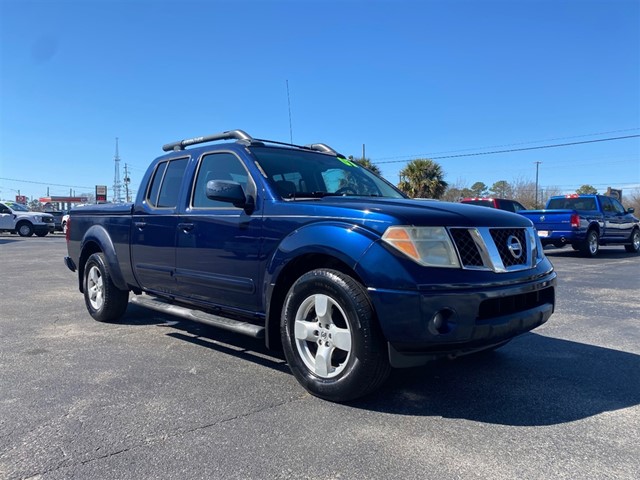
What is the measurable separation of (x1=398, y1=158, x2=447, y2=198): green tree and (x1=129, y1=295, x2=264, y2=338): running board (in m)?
25.0

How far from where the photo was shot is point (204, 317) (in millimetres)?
4441

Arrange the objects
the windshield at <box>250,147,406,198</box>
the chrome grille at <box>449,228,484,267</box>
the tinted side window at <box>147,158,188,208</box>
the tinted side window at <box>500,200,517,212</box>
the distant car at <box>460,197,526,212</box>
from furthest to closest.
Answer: the tinted side window at <box>500,200,517,212</box>, the distant car at <box>460,197,526,212</box>, the tinted side window at <box>147,158,188,208</box>, the windshield at <box>250,147,406,198</box>, the chrome grille at <box>449,228,484,267</box>

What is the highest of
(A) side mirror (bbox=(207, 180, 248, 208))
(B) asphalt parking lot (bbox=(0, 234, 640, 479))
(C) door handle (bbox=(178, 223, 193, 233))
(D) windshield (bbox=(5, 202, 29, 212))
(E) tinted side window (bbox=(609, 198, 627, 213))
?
(D) windshield (bbox=(5, 202, 29, 212))

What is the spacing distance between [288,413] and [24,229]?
3115cm

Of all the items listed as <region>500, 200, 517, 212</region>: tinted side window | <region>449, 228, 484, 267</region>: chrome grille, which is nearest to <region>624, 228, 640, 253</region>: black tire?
<region>500, 200, 517, 212</region>: tinted side window

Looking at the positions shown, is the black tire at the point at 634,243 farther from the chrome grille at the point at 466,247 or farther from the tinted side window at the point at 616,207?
the chrome grille at the point at 466,247

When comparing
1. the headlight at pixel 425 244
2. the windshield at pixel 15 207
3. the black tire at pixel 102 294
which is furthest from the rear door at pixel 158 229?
the windshield at pixel 15 207

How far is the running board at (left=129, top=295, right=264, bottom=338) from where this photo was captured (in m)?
4.01

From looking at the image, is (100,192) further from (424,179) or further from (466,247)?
(466,247)

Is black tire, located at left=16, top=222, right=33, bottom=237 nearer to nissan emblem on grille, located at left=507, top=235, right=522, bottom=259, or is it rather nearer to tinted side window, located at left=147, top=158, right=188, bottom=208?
tinted side window, located at left=147, top=158, right=188, bottom=208

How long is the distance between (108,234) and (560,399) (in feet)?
15.8

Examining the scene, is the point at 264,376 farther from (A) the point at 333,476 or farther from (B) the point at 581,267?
(B) the point at 581,267

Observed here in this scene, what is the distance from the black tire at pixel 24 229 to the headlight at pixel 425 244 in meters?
31.2

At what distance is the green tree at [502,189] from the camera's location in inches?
2546
